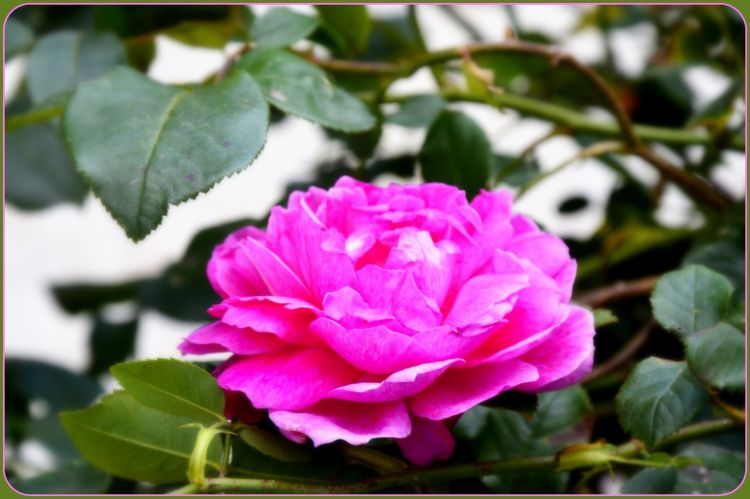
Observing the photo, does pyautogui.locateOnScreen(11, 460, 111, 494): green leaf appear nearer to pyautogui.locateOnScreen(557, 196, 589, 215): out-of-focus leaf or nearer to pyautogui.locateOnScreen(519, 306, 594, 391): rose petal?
pyautogui.locateOnScreen(519, 306, 594, 391): rose petal

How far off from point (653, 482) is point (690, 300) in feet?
0.18

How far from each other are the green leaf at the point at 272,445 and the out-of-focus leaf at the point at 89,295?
0.37 m

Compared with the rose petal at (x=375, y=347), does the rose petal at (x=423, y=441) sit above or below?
below

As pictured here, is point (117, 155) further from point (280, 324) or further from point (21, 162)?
point (21, 162)

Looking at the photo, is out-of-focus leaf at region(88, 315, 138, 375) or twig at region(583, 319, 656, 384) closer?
twig at region(583, 319, 656, 384)

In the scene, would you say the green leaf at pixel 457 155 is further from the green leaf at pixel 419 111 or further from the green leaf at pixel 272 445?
the green leaf at pixel 272 445

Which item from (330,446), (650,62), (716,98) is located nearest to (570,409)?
(330,446)

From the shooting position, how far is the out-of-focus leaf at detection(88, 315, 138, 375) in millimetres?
535

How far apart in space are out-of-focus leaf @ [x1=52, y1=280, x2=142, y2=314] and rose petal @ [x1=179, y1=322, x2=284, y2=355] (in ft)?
1.16

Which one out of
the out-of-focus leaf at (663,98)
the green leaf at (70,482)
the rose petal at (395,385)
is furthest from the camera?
the out-of-focus leaf at (663,98)

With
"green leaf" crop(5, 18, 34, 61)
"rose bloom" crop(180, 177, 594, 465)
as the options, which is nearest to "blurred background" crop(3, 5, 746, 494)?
"green leaf" crop(5, 18, 34, 61)

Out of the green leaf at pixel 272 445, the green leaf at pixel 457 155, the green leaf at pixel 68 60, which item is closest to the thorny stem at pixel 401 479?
the green leaf at pixel 272 445

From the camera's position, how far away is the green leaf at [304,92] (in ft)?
0.93

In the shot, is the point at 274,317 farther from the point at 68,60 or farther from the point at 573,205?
the point at 573,205
